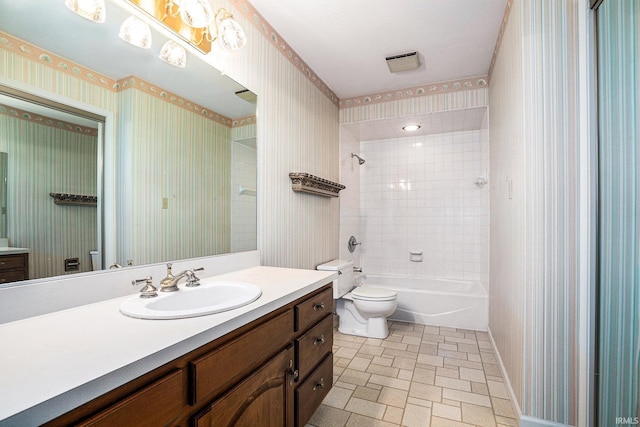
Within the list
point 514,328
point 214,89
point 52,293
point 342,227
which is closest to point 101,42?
point 214,89

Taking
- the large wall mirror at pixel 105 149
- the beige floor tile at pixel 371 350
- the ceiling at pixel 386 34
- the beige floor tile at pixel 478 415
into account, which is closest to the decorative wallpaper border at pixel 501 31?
the ceiling at pixel 386 34

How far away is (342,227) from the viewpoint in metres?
3.52

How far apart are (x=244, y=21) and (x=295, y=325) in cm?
180

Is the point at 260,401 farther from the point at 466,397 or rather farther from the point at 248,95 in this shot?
the point at 248,95

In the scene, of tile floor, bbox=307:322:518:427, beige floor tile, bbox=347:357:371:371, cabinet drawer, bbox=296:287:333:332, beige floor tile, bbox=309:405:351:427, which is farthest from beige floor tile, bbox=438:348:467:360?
cabinet drawer, bbox=296:287:333:332

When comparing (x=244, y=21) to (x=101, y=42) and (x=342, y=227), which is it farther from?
(x=342, y=227)

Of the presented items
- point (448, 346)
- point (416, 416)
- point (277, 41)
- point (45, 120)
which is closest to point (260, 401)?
point (416, 416)

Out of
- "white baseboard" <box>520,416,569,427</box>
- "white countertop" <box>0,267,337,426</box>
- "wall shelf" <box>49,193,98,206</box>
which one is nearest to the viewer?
"white countertop" <box>0,267,337,426</box>

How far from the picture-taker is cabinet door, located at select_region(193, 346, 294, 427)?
0.88 metres

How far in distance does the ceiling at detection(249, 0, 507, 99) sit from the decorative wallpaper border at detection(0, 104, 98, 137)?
54.4 inches

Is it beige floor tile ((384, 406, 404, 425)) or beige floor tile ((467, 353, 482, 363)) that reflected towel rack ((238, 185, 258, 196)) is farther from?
beige floor tile ((467, 353, 482, 363))

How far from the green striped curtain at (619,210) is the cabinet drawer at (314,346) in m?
1.18

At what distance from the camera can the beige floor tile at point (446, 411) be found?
1.69 metres

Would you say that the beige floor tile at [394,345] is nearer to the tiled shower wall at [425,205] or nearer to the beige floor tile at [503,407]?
the beige floor tile at [503,407]
